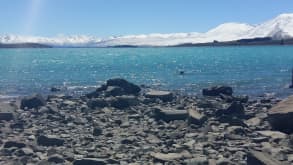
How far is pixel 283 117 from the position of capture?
20688 mm

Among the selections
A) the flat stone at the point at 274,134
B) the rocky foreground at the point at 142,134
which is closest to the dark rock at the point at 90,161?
the rocky foreground at the point at 142,134

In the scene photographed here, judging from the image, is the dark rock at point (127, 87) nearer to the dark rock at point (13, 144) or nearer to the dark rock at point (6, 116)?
the dark rock at point (6, 116)

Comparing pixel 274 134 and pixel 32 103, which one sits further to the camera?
pixel 32 103

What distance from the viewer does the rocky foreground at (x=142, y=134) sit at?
17250 millimetres

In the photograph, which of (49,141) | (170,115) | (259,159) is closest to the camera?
(259,159)

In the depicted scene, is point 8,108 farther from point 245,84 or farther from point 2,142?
point 245,84

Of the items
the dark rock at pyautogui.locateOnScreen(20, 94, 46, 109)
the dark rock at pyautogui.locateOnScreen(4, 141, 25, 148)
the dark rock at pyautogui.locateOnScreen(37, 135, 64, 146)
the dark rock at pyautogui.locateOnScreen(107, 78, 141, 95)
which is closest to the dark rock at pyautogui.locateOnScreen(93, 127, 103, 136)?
the dark rock at pyautogui.locateOnScreen(37, 135, 64, 146)

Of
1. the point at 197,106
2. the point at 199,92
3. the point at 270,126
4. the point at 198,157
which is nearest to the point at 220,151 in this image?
the point at 198,157

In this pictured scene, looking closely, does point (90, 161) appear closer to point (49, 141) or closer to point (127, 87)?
point (49, 141)

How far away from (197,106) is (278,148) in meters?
13.2

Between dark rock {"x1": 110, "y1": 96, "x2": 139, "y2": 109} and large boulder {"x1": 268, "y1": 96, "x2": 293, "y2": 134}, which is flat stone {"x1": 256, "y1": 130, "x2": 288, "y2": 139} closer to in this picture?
large boulder {"x1": 268, "y1": 96, "x2": 293, "y2": 134}

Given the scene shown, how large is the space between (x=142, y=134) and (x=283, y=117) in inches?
215

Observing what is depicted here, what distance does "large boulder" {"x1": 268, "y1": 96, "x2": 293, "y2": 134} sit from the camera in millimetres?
20408

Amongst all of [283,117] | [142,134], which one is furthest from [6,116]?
[283,117]
